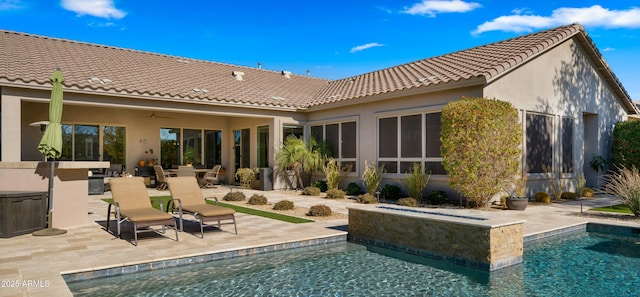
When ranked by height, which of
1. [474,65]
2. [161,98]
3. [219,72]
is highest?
[219,72]

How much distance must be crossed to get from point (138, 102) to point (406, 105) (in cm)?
873

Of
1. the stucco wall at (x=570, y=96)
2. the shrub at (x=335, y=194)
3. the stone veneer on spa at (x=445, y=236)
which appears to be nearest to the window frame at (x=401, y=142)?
the shrub at (x=335, y=194)

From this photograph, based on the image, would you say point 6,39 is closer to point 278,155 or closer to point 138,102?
point 138,102

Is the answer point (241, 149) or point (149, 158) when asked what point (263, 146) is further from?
point (149, 158)

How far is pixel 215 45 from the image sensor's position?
98.8 feet

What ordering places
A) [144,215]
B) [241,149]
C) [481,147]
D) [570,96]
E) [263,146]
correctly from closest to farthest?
[144,215] → [481,147] → [570,96] → [263,146] → [241,149]

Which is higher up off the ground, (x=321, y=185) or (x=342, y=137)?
(x=342, y=137)

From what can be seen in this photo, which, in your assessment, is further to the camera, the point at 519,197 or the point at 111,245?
the point at 519,197

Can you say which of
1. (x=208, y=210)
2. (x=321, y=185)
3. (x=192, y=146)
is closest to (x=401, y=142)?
(x=321, y=185)

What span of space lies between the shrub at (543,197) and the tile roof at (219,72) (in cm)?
388

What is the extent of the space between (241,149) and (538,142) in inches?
482

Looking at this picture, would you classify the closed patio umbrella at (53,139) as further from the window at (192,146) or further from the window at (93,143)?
the window at (192,146)

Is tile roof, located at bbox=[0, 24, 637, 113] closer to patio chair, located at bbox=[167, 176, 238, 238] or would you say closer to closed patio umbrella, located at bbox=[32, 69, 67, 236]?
closed patio umbrella, located at bbox=[32, 69, 67, 236]

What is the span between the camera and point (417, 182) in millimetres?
12445
